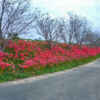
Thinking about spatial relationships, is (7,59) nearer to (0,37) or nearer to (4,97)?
(0,37)

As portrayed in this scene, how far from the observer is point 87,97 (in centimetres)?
453

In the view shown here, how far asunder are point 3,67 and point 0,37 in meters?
3.42

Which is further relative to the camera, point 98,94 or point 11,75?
point 11,75

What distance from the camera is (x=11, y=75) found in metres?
7.47

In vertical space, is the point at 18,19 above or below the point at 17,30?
above

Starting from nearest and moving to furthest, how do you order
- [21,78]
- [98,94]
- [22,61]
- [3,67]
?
1. [98,94]
2. [21,78]
3. [3,67]
4. [22,61]

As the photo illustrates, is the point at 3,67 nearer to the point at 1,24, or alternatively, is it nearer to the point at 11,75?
the point at 11,75

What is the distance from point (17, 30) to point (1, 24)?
53.8 inches

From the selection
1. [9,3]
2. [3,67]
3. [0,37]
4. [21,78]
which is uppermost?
Result: [9,3]

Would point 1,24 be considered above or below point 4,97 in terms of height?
above

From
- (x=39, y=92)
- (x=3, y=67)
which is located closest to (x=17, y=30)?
(x=3, y=67)

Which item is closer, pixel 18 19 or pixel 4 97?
pixel 4 97

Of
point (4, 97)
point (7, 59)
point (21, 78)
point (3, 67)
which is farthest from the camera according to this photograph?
point (7, 59)

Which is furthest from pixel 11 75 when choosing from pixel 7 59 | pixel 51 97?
pixel 51 97
